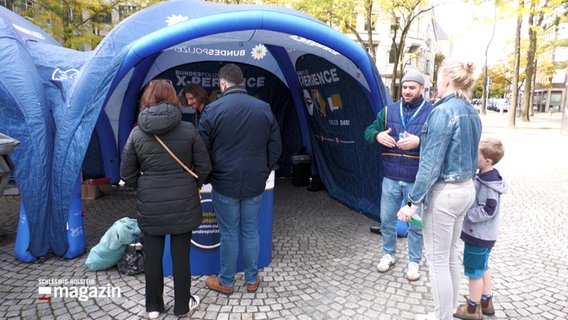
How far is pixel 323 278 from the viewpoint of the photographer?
3.67m

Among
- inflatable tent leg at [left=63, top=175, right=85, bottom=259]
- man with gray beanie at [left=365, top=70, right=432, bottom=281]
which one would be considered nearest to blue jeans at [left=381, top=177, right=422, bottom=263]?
man with gray beanie at [left=365, top=70, right=432, bottom=281]

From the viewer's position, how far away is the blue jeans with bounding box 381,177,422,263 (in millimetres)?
3584

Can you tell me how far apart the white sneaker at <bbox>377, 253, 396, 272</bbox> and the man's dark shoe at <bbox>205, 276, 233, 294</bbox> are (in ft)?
4.99

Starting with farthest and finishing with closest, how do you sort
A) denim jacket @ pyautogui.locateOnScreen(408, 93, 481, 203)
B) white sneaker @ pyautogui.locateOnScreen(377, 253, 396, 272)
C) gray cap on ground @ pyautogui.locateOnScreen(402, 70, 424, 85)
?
white sneaker @ pyautogui.locateOnScreen(377, 253, 396, 272) < gray cap on ground @ pyautogui.locateOnScreen(402, 70, 424, 85) < denim jacket @ pyautogui.locateOnScreen(408, 93, 481, 203)

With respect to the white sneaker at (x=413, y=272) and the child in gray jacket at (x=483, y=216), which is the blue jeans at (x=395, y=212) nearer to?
the white sneaker at (x=413, y=272)

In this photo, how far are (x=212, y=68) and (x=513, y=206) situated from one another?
580 cm

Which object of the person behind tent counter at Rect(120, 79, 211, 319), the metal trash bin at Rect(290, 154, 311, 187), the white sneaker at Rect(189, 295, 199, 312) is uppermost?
the person behind tent counter at Rect(120, 79, 211, 319)

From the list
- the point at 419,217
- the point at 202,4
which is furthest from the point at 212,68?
the point at 419,217

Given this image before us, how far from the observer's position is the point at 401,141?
3.38 m

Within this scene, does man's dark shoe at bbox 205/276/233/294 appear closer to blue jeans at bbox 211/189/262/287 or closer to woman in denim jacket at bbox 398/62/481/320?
blue jeans at bbox 211/189/262/287

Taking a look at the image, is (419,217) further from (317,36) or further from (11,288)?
(11,288)

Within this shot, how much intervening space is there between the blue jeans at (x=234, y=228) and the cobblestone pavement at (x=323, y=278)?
0.94ft

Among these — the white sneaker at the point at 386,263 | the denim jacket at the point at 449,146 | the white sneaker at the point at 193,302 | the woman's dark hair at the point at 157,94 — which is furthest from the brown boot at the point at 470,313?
the woman's dark hair at the point at 157,94

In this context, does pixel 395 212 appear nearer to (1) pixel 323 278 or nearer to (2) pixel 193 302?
(1) pixel 323 278
